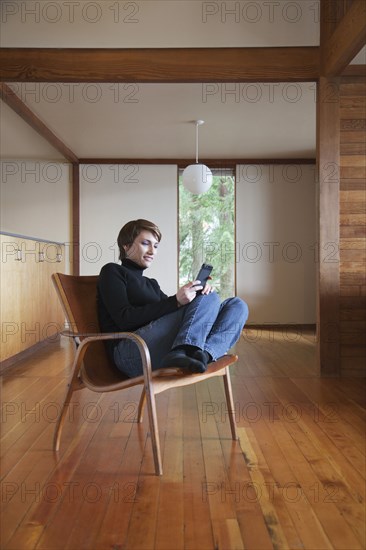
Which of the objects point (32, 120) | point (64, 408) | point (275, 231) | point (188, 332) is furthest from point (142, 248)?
point (275, 231)

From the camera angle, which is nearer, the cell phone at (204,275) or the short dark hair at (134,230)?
the cell phone at (204,275)

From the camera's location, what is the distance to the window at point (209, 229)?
842cm

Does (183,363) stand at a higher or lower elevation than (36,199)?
lower

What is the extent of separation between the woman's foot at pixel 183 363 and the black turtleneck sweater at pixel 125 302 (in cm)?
26

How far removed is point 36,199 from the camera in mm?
8164

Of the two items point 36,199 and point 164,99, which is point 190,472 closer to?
point 164,99

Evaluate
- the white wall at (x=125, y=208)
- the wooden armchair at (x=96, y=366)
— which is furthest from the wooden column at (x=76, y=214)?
the wooden armchair at (x=96, y=366)

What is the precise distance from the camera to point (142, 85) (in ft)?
16.9

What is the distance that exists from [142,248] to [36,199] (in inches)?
227

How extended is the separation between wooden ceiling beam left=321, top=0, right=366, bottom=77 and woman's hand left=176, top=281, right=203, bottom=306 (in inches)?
78.3

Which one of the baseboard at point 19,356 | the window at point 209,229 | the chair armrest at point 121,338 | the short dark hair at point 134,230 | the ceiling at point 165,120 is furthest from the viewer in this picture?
the window at point 209,229

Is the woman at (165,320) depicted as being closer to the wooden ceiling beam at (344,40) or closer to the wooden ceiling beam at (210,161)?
the wooden ceiling beam at (344,40)

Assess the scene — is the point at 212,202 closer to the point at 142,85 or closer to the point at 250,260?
the point at 250,260

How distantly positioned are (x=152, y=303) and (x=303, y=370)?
2236mm
